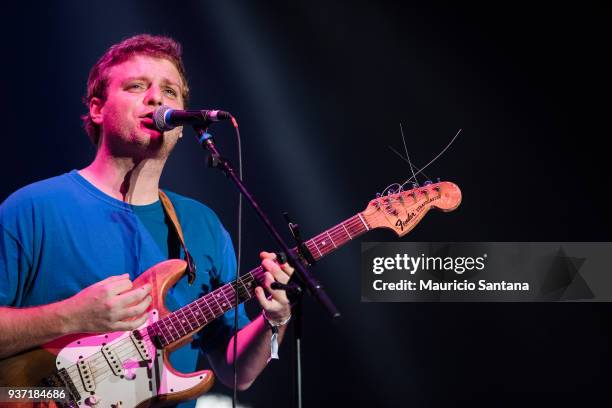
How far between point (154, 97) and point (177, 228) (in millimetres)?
560

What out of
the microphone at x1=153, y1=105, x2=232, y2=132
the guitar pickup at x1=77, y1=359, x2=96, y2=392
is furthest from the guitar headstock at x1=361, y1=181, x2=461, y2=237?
the guitar pickup at x1=77, y1=359, x2=96, y2=392

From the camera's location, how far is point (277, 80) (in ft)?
12.7

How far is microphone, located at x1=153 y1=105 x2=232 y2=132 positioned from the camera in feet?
7.03

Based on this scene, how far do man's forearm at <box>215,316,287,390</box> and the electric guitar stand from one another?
6.7 inches

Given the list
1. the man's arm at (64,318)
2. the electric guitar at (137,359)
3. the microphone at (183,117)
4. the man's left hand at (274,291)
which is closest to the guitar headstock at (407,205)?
the electric guitar at (137,359)

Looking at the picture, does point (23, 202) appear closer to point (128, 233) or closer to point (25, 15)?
point (128, 233)

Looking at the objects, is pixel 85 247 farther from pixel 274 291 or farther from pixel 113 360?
pixel 274 291

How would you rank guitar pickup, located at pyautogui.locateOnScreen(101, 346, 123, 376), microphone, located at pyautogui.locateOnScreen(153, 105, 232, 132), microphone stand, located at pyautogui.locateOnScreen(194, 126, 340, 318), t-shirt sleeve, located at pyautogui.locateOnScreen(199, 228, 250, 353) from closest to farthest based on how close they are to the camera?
microphone stand, located at pyautogui.locateOnScreen(194, 126, 340, 318)
microphone, located at pyautogui.locateOnScreen(153, 105, 232, 132)
guitar pickup, located at pyautogui.locateOnScreen(101, 346, 123, 376)
t-shirt sleeve, located at pyautogui.locateOnScreen(199, 228, 250, 353)

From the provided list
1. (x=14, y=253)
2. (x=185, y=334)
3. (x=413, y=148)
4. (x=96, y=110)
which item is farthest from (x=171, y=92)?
(x=413, y=148)

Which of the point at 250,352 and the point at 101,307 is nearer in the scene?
the point at 101,307

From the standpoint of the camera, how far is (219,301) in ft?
8.41

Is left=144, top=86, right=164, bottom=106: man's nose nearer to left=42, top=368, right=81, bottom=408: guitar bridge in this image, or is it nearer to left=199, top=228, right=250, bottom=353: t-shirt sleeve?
left=199, top=228, right=250, bottom=353: t-shirt sleeve

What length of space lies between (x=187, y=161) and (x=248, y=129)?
1.36 ft

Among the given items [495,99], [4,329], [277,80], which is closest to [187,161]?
[277,80]
